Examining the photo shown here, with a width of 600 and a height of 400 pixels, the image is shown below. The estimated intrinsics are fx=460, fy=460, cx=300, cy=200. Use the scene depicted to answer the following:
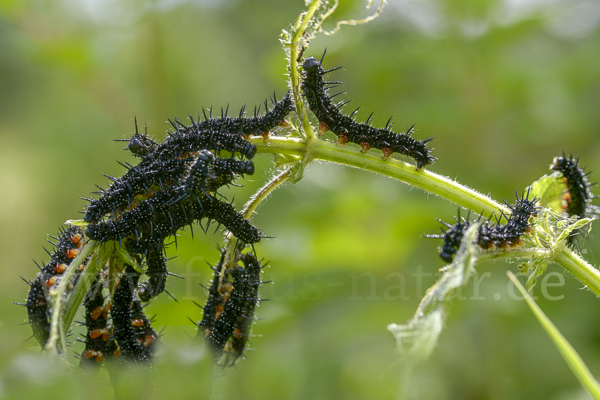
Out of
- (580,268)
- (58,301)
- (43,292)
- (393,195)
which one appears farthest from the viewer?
(393,195)

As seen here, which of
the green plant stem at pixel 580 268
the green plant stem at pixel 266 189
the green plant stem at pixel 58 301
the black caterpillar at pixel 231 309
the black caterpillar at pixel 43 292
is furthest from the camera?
the black caterpillar at pixel 231 309

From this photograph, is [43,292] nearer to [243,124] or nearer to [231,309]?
[231,309]

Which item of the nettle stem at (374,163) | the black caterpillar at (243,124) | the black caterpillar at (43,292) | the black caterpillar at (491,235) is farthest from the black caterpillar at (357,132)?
the black caterpillar at (43,292)

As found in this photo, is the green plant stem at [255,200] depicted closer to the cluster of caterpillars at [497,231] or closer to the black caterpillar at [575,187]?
the cluster of caterpillars at [497,231]

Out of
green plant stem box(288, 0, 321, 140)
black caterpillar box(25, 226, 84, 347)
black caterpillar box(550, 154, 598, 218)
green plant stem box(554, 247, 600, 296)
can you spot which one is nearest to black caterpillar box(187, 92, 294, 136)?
green plant stem box(288, 0, 321, 140)

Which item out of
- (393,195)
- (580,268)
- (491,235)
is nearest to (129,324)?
(491,235)

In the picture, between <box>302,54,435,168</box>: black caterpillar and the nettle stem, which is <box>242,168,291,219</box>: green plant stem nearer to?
the nettle stem

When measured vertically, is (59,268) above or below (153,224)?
below

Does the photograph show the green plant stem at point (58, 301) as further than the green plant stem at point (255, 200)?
No
